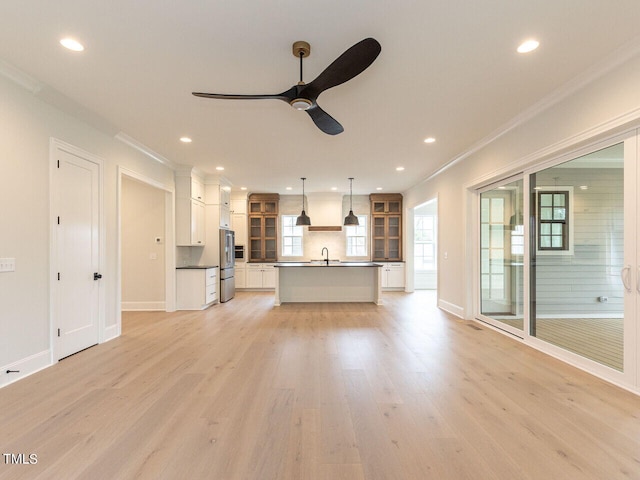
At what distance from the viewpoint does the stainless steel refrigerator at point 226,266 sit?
6.88 m

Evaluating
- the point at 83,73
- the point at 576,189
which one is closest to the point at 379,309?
the point at 576,189

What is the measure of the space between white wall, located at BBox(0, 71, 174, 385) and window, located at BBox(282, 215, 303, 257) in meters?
6.01

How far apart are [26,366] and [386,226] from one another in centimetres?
789

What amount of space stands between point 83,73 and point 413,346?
4432 mm

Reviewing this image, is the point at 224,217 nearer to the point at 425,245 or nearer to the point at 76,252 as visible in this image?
the point at 76,252

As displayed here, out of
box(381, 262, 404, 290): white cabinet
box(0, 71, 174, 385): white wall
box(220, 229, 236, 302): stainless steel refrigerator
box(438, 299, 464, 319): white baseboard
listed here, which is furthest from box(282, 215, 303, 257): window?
box(0, 71, 174, 385): white wall

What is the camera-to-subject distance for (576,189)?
3.22 m

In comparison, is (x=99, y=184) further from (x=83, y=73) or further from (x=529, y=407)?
(x=529, y=407)

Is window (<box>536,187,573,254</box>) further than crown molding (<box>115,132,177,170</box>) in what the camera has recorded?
No

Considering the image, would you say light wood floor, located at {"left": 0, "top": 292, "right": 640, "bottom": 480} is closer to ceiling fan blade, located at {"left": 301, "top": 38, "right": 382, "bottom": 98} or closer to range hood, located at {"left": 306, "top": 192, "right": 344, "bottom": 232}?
ceiling fan blade, located at {"left": 301, "top": 38, "right": 382, "bottom": 98}

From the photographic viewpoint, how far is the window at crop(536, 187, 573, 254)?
3.36m

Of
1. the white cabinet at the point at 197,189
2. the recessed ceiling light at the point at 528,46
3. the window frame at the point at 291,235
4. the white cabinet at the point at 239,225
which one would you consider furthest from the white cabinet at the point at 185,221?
the recessed ceiling light at the point at 528,46

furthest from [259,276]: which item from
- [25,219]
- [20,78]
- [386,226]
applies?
[20,78]

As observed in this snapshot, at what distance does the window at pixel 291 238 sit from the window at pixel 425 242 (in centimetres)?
366
